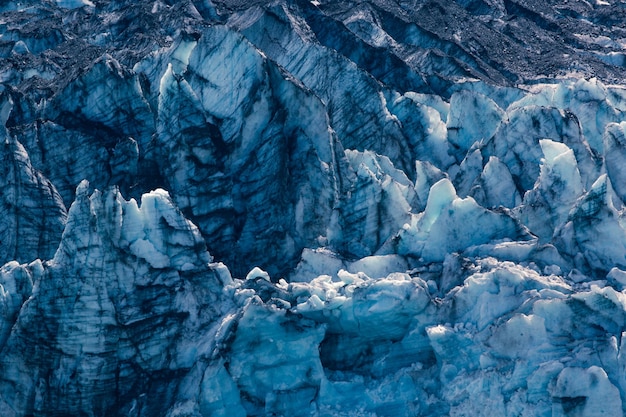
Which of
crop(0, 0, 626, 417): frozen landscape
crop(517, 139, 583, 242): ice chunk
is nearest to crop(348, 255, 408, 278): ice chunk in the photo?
crop(0, 0, 626, 417): frozen landscape

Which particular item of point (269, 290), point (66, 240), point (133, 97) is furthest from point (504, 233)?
point (133, 97)

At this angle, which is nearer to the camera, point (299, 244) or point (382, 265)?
point (382, 265)

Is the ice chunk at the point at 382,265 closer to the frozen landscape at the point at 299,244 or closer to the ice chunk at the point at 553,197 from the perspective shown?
the frozen landscape at the point at 299,244

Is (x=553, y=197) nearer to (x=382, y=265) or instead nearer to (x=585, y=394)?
(x=382, y=265)

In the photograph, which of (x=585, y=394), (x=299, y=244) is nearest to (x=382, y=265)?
(x=299, y=244)

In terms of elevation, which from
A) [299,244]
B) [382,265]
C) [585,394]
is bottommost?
[299,244]

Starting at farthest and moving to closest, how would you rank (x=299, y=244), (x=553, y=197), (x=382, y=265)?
(x=299, y=244), (x=553, y=197), (x=382, y=265)

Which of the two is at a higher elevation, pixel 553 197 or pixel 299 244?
pixel 553 197

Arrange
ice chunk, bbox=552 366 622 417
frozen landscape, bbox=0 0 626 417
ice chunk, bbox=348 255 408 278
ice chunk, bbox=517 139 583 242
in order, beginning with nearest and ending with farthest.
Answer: ice chunk, bbox=552 366 622 417 → frozen landscape, bbox=0 0 626 417 → ice chunk, bbox=348 255 408 278 → ice chunk, bbox=517 139 583 242

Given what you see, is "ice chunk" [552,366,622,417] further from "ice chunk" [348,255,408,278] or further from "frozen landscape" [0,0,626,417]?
"ice chunk" [348,255,408,278]

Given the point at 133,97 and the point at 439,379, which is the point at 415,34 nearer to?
the point at 133,97
